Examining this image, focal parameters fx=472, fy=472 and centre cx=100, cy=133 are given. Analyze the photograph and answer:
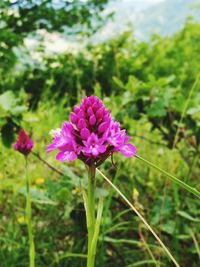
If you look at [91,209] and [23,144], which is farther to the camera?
[23,144]

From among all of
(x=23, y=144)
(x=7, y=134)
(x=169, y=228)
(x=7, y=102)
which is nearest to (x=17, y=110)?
(x=7, y=102)

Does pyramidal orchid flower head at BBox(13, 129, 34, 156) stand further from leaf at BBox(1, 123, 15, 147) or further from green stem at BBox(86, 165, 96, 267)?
leaf at BBox(1, 123, 15, 147)

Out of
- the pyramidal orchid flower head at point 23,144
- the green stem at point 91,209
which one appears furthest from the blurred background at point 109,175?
the green stem at point 91,209

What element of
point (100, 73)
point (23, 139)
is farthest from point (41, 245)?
point (100, 73)

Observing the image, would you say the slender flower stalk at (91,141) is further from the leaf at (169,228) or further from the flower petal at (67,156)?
the leaf at (169,228)

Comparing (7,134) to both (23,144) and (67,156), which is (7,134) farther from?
(67,156)

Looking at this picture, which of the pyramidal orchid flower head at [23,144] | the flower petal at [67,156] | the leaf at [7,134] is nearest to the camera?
the flower petal at [67,156]

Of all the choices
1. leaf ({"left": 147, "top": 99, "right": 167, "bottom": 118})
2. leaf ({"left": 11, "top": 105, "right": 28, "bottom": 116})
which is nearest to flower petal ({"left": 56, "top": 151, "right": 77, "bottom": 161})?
leaf ({"left": 11, "top": 105, "right": 28, "bottom": 116})

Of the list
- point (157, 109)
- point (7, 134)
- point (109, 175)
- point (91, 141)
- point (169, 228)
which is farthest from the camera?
point (109, 175)
